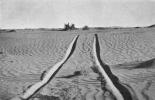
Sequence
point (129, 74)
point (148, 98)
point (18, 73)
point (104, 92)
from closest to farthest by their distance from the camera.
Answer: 1. point (148, 98)
2. point (104, 92)
3. point (129, 74)
4. point (18, 73)

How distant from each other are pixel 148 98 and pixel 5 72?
509 cm

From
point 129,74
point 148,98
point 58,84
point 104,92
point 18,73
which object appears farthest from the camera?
point 18,73

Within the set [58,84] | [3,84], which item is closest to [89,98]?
[58,84]

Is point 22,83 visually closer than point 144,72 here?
Yes

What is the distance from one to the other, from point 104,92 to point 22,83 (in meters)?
2.24

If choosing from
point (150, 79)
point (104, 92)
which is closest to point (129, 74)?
point (150, 79)

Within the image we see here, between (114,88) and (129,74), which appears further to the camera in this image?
(129,74)

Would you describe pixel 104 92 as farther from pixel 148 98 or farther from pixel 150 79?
pixel 150 79

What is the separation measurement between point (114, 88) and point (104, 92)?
41cm

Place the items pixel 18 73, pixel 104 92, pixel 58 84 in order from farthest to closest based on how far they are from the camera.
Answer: pixel 18 73
pixel 58 84
pixel 104 92

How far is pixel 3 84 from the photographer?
696 cm

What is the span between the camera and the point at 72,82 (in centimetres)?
695

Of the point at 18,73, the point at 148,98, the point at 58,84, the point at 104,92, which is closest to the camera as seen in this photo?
the point at 148,98

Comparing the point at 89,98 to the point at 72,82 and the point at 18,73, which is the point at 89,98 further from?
the point at 18,73
